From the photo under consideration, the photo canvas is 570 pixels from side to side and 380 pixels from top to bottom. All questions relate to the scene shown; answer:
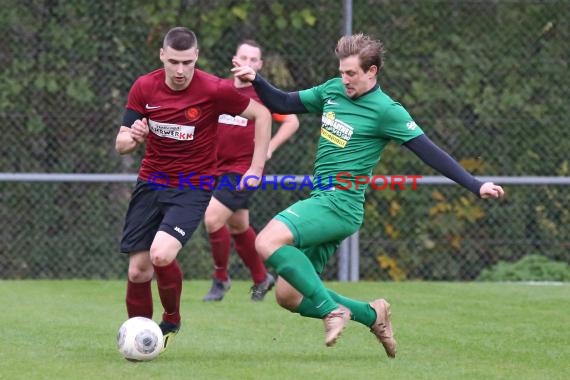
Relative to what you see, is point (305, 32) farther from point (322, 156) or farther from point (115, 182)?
point (322, 156)

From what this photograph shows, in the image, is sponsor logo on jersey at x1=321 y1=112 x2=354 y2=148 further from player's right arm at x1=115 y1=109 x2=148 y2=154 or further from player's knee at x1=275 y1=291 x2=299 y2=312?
player's right arm at x1=115 y1=109 x2=148 y2=154

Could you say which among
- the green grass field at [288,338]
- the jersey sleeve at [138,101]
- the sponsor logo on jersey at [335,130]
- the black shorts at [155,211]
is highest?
the jersey sleeve at [138,101]

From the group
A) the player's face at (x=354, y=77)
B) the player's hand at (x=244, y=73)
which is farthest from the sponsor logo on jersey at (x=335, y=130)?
the player's hand at (x=244, y=73)

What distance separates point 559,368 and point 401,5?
5573 millimetres

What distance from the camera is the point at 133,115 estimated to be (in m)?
6.32

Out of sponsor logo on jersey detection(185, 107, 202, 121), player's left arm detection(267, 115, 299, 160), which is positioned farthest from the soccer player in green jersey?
player's left arm detection(267, 115, 299, 160)

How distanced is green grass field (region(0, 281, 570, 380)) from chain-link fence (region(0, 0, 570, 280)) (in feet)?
3.18

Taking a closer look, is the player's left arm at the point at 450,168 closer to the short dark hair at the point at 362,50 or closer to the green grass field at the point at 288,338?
the short dark hair at the point at 362,50

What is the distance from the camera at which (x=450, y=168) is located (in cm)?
593

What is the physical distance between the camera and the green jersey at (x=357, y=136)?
239 inches

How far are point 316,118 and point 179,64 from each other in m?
4.64

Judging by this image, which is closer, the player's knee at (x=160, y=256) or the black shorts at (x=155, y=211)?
the player's knee at (x=160, y=256)

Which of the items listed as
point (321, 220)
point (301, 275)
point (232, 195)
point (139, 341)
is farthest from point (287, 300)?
point (232, 195)

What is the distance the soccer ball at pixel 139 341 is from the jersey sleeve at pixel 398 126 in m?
1.50
